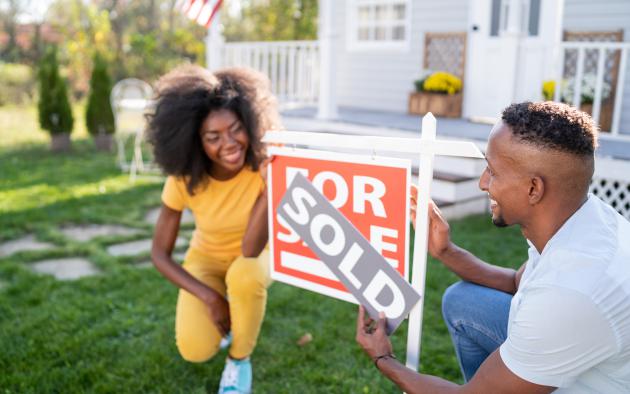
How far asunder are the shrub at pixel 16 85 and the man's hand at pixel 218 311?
1296cm

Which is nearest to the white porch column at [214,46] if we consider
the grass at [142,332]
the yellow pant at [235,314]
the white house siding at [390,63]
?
the white house siding at [390,63]

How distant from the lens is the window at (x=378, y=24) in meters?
8.06

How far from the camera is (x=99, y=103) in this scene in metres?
8.43

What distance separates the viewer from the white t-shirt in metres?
1.30

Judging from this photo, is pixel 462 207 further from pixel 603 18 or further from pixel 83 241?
pixel 83 241

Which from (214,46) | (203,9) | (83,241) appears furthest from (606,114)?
(83,241)

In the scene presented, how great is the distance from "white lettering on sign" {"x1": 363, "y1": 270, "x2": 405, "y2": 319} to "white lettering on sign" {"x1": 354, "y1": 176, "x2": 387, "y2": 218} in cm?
18

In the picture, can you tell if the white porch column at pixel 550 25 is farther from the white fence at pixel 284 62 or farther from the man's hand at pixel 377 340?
the man's hand at pixel 377 340

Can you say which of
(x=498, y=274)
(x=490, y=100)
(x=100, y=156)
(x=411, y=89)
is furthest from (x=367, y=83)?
(x=498, y=274)

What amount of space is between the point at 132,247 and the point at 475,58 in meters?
4.58

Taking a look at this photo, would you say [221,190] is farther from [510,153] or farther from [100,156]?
[100,156]

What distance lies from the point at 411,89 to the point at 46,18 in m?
13.9

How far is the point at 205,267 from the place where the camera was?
8.87 ft

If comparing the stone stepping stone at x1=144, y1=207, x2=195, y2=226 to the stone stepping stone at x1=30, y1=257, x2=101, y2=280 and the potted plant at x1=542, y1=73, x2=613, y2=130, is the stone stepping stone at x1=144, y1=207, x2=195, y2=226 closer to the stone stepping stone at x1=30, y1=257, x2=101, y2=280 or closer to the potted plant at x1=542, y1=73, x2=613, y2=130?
the stone stepping stone at x1=30, y1=257, x2=101, y2=280
